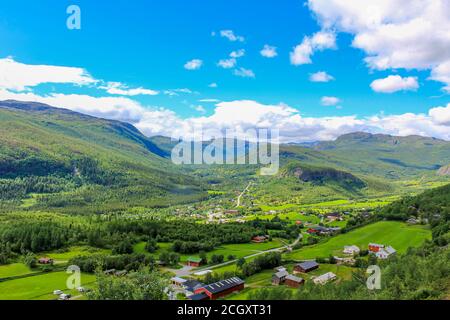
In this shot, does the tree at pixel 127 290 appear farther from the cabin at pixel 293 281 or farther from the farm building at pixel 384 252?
the farm building at pixel 384 252

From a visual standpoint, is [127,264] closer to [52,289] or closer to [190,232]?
[52,289]

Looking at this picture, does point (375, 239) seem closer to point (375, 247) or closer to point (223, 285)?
point (375, 247)

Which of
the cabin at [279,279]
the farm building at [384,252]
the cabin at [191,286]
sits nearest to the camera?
the cabin at [191,286]

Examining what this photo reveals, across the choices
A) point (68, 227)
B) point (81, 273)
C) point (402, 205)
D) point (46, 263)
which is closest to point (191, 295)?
point (81, 273)

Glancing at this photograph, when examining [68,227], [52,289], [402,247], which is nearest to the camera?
[52,289]

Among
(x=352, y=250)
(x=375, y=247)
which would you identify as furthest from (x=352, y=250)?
(x=375, y=247)

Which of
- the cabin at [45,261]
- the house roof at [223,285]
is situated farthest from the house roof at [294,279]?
the cabin at [45,261]
